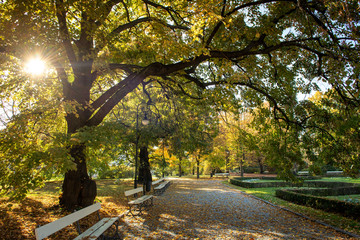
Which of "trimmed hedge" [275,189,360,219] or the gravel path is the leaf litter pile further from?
"trimmed hedge" [275,189,360,219]

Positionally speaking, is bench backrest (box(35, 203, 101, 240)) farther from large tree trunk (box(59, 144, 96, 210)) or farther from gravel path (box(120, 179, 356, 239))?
large tree trunk (box(59, 144, 96, 210))

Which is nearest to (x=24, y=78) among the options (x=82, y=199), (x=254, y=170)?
(x=82, y=199)

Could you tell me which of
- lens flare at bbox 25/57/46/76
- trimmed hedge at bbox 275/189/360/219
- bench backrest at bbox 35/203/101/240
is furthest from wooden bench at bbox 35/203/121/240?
trimmed hedge at bbox 275/189/360/219

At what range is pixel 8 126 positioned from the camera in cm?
549

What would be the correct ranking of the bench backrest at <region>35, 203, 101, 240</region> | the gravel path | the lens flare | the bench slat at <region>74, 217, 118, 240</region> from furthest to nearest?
the lens flare, the gravel path, the bench slat at <region>74, 217, 118, 240</region>, the bench backrest at <region>35, 203, 101, 240</region>

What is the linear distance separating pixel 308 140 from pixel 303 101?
61.3 inches

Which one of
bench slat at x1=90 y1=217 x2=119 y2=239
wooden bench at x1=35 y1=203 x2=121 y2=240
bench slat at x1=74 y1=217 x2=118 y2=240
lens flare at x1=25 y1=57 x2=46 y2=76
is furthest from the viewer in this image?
lens flare at x1=25 y1=57 x2=46 y2=76

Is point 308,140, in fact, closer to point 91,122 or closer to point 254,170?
point 91,122

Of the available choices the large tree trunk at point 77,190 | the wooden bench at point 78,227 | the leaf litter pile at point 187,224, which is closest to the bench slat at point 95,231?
the wooden bench at point 78,227

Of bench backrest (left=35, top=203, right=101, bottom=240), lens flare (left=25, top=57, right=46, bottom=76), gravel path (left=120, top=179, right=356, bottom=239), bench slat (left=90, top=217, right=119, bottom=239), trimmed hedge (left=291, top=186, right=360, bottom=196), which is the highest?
lens flare (left=25, top=57, right=46, bottom=76)

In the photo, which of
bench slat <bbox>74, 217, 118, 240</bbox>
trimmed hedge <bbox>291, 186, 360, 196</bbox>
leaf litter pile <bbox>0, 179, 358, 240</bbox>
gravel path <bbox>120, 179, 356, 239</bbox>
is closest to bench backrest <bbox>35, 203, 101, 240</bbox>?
bench slat <bbox>74, 217, 118, 240</bbox>

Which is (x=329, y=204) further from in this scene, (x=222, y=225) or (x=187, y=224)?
(x=187, y=224)

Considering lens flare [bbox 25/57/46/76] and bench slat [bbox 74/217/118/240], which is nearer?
bench slat [bbox 74/217/118/240]

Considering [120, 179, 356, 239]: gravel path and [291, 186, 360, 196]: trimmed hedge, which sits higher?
[120, 179, 356, 239]: gravel path
